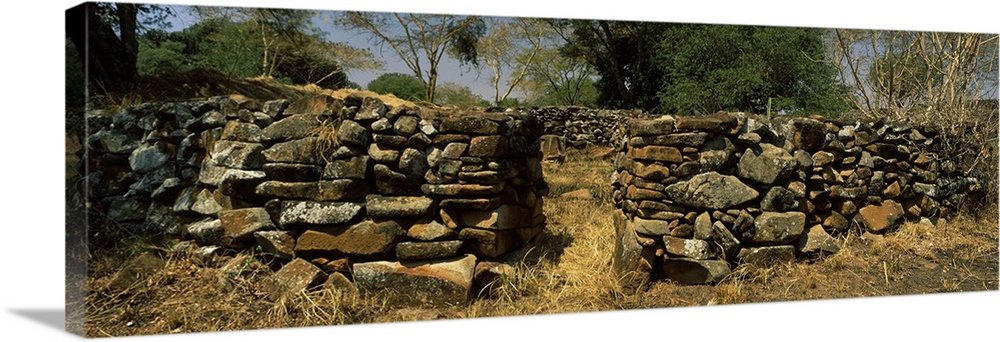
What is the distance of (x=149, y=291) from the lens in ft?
12.1

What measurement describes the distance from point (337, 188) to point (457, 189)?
78cm

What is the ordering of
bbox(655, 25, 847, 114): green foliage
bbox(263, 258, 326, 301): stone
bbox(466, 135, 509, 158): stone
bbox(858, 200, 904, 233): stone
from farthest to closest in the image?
bbox(655, 25, 847, 114): green foliage, bbox(858, 200, 904, 233): stone, bbox(466, 135, 509, 158): stone, bbox(263, 258, 326, 301): stone

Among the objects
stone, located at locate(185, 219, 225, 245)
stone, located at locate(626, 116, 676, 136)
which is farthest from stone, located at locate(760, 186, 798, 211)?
stone, located at locate(185, 219, 225, 245)

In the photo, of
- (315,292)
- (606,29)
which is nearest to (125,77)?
(315,292)

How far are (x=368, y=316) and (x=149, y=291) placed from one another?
49.7 inches

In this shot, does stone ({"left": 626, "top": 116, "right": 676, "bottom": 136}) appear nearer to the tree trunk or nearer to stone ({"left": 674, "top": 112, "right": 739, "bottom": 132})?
stone ({"left": 674, "top": 112, "right": 739, "bottom": 132})

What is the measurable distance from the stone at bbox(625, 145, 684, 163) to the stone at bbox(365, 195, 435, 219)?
5.18ft

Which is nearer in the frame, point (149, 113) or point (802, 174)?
point (149, 113)

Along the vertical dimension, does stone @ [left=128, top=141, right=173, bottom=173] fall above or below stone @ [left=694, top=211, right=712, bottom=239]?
above

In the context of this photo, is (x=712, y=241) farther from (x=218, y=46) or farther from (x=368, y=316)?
(x=218, y=46)

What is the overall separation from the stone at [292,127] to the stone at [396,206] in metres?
0.63

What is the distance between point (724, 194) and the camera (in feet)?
14.8

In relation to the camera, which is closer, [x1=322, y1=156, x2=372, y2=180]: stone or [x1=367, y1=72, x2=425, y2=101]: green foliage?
[x1=322, y1=156, x2=372, y2=180]: stone

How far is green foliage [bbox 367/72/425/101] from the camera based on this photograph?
7.59 meters
